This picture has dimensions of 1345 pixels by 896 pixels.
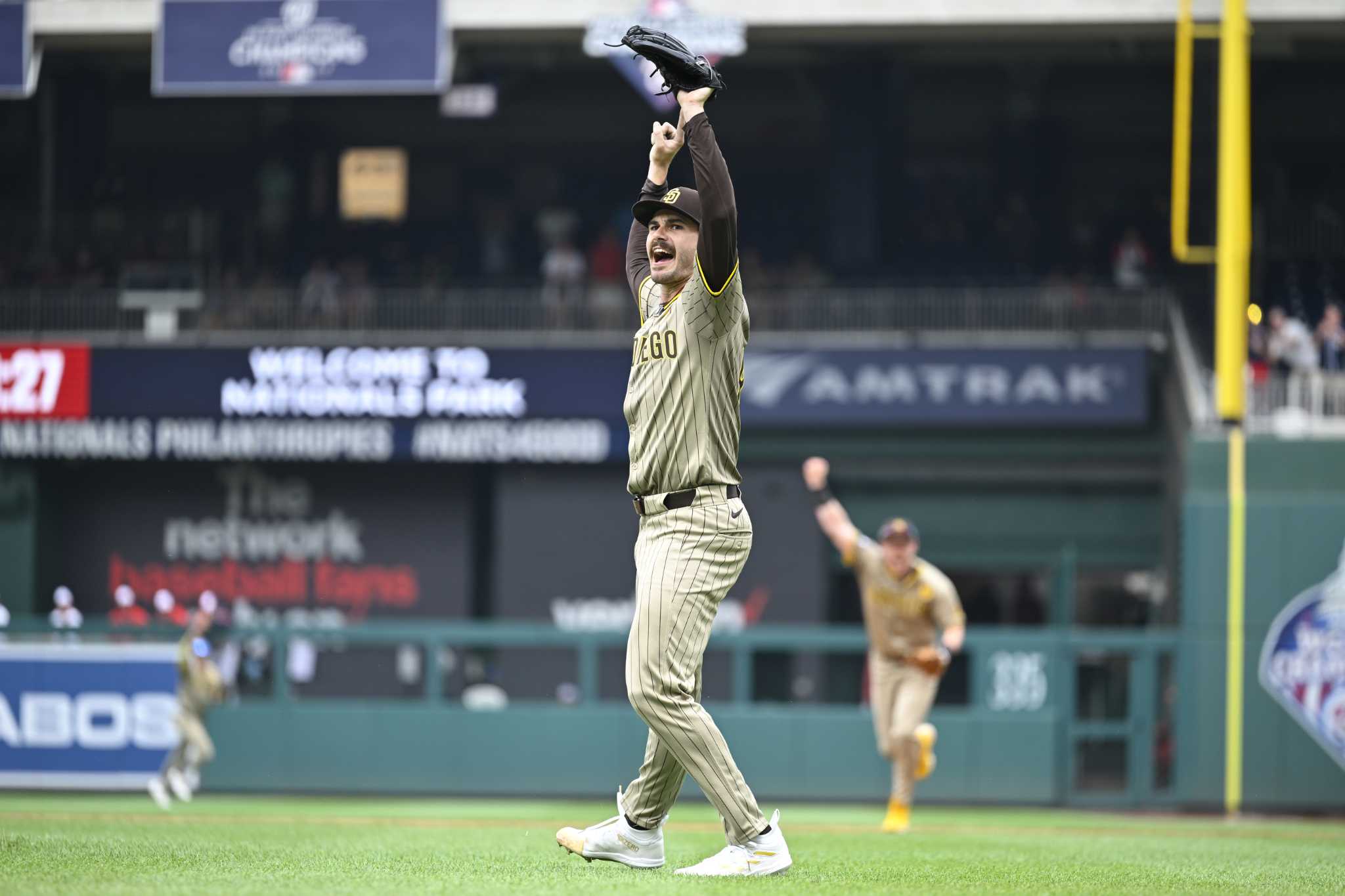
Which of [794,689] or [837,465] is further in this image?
[837,465]

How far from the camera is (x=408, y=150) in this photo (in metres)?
27.5

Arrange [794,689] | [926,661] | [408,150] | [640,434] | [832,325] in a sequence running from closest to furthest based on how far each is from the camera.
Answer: [640,434], [926,661], [794,689], [832,325], [408,150]

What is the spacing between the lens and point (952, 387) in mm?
20625

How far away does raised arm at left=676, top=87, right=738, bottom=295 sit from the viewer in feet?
18.1

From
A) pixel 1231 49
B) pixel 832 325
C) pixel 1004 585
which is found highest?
pixel 1231 49

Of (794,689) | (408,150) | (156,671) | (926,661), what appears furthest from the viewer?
(408,150)

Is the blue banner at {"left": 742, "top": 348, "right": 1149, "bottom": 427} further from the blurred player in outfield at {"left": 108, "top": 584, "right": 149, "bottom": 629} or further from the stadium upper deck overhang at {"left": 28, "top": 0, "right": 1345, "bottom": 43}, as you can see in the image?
the blurred player in outfield at {"left": 108, "top": 584, "right": 149, "bottom": 629}

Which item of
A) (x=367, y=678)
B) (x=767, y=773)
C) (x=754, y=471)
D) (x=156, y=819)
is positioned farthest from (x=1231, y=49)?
(x=156, y=819)

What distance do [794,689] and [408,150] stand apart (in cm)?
1231

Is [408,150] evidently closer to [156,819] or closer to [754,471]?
[754,471]

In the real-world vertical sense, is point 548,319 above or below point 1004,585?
above

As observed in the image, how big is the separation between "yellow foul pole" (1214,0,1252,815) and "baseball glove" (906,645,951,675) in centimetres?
592

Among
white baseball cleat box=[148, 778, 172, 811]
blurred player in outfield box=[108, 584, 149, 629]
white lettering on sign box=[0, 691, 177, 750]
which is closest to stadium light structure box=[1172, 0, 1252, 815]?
white baseball cleat box=[148, 778, 172, 811]

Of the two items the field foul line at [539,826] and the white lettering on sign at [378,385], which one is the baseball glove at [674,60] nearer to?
the field foul line at [539,826]
